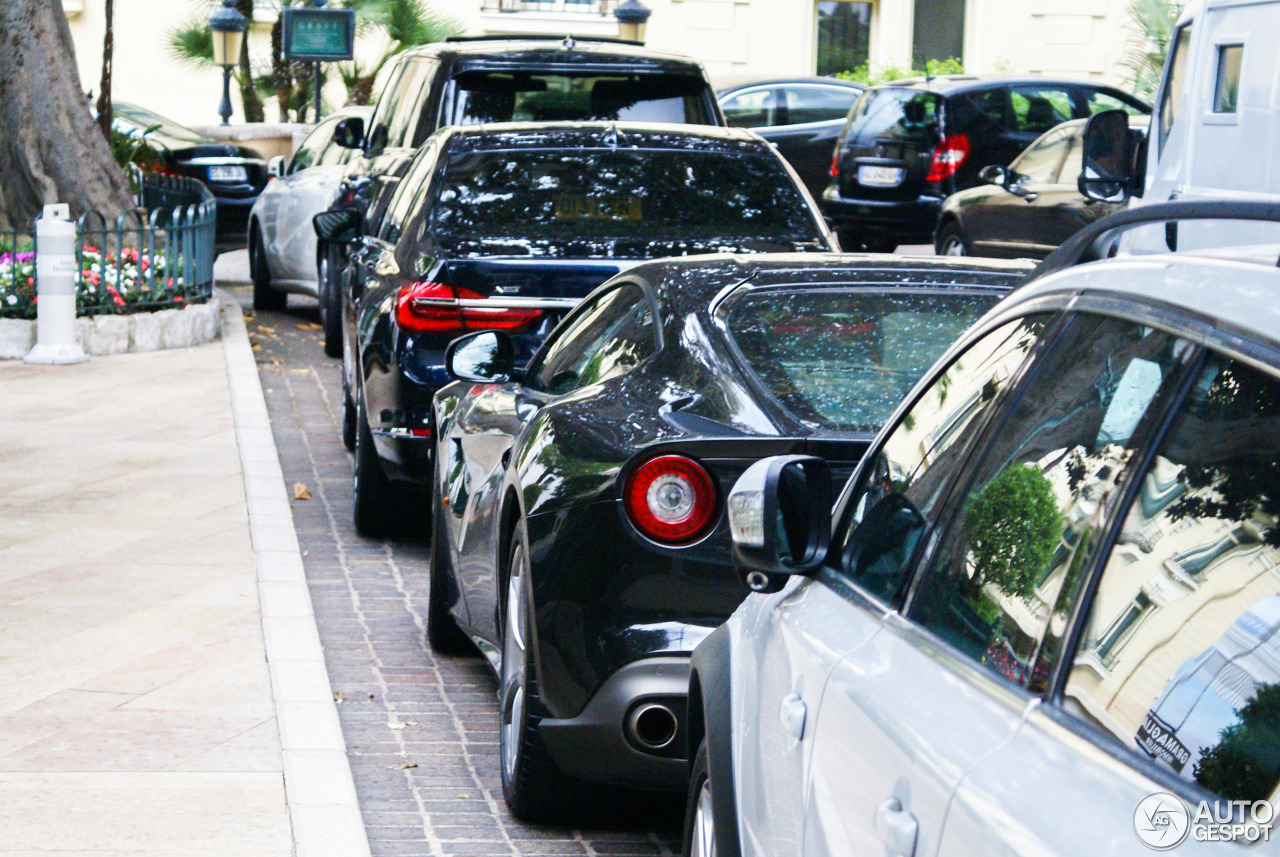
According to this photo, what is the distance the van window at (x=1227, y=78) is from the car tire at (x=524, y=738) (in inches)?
Answer: 199

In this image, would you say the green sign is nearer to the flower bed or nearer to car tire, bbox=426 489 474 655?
the flower bed

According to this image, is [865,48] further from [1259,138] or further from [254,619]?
[254,619]

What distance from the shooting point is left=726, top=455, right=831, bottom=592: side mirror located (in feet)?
9.50

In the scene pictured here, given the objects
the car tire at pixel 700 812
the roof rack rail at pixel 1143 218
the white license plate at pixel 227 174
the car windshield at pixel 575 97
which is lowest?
the white license plate at pixel 227 174

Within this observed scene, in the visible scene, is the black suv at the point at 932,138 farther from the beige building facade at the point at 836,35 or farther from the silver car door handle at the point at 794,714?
the beige building facade at the point at 836,35

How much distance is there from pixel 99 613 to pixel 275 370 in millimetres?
6651

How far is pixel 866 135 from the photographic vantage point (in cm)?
1775

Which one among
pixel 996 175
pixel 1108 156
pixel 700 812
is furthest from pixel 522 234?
pixel 996 175

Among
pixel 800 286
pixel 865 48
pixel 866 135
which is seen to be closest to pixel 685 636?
pixel 800 286

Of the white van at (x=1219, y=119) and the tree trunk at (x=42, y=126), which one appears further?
the tree trunk at (x=42, y=126)

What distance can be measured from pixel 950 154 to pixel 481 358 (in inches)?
471

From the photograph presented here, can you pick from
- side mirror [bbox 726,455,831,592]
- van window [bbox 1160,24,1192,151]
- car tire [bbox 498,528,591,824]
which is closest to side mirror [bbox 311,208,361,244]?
van window [bbox 1160,24,1192,151]

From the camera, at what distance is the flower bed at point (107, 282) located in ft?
43.9

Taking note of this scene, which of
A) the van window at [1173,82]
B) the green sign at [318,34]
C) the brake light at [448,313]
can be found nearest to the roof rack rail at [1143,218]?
the brake light at [448,313]
